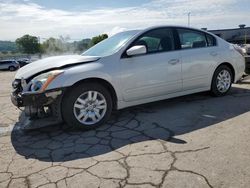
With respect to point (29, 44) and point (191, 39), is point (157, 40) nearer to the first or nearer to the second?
point (191, 39)

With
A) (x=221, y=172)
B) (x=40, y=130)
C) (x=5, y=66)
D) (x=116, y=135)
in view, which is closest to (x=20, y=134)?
(x=40, y=130)

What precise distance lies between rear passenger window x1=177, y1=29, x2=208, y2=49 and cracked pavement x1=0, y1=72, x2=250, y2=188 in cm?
122

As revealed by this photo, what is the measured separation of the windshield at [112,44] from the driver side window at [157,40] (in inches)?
8.1

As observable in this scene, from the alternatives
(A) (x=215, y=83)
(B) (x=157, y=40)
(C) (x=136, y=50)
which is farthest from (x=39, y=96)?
(A) (x=215, y=83)

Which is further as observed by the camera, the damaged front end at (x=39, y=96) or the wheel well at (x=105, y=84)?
the wheel well at (x=105, y=84)

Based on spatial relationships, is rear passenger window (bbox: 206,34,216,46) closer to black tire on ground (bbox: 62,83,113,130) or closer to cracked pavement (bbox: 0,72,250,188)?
cracked pavement (bbox: 0,72,250,188)

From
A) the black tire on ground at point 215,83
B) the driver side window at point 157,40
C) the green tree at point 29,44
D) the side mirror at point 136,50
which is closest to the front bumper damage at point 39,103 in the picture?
the side mirror at point 136,50

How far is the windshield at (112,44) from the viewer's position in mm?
4633

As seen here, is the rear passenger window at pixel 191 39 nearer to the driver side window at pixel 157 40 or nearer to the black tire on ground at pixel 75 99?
the driver side window at pixel 157 40

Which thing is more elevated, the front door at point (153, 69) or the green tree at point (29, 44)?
the green tree at point (29, 44)

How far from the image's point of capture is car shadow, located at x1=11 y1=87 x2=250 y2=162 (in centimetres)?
354

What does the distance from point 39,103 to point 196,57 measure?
3.03 meters

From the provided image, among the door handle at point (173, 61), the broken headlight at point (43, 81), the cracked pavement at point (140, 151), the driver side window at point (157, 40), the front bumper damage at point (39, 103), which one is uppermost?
the driver side window at point (157, 40)

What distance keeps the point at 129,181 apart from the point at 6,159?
1.68 metres
